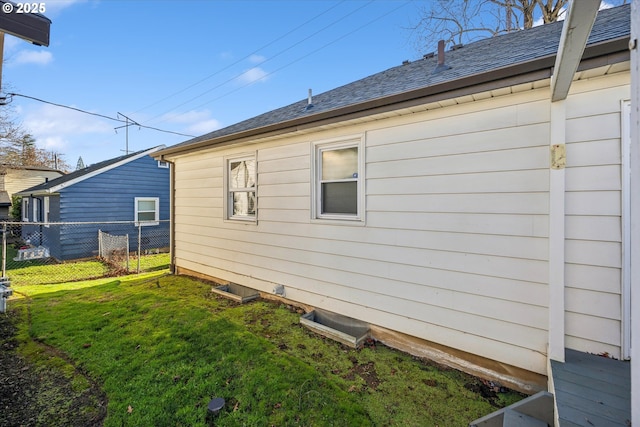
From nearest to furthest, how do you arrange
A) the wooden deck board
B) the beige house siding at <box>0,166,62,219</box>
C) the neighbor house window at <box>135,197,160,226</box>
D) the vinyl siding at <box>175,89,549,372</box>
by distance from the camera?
the wooden deck board → the vinyl siding at <box>175,89,549,372</box> → the neighbor house window at <box>135,197,160,226</box> → the beige house siding at <box>0,166,62,219</box>

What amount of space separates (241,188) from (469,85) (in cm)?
413

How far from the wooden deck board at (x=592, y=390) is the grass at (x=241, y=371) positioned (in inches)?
25.5

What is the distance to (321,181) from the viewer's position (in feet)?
14.0

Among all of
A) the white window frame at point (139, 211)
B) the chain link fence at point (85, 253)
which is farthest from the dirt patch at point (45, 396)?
the white window frame at point (139, 211)

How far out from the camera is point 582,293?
2350 millimetres

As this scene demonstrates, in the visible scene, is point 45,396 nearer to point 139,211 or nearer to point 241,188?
point 241,188

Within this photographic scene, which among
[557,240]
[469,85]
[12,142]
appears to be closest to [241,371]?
[557,240]

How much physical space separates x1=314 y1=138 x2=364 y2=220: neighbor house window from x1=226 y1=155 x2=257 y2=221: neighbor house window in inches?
58.9

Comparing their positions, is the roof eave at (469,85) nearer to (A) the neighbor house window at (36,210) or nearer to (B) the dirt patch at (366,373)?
(B) the dirt patch at (366,373)

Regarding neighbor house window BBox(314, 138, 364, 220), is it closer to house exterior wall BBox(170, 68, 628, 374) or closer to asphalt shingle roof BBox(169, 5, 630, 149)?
house exterior wall BBox(170, 68, 628, 374)

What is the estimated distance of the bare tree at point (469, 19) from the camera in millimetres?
8188

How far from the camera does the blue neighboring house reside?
1027 centimetres

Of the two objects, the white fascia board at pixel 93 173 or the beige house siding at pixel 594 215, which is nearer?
the beige house siding at pixel 594 215

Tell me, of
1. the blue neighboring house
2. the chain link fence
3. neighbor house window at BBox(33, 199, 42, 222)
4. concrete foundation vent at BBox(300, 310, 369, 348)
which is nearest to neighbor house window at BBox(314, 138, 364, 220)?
concrete foundation vent at BBox(300, 310, 369, 348)
